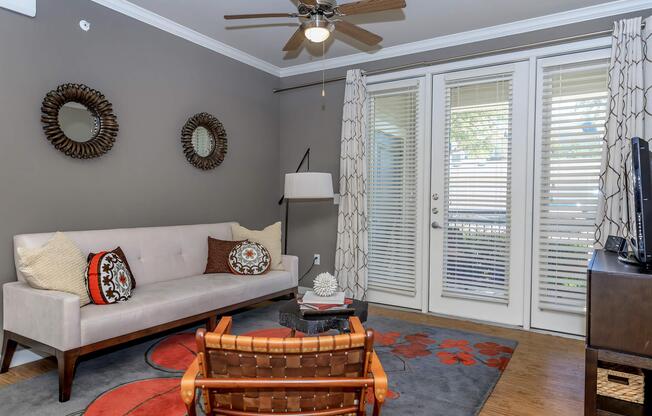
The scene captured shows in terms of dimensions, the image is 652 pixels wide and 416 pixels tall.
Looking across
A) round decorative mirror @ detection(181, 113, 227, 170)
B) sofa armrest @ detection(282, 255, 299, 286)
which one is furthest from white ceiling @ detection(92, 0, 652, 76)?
sofa armrest @ detection(282, 255, 299, 286)

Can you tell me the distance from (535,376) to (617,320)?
1.07m

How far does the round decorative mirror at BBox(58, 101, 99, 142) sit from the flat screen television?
352 cm

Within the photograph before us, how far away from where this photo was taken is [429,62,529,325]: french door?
12.1 ft

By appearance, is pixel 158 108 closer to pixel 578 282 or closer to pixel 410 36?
pixel 410 36

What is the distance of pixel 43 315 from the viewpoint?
2.37 meters

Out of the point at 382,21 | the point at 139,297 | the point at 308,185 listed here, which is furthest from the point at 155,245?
the point at 382,21

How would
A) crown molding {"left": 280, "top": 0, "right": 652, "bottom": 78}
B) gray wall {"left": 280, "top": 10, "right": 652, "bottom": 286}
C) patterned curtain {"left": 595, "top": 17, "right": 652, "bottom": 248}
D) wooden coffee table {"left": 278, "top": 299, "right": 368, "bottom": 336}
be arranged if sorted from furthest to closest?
gray wall {"left": 280, "top": 10, "right": 652, "bottom": 286}, crown molding {"left": 280, "top": 0, "right": 652, "bottom": 78}, patterned curtain {"left": 595, "top": 17, "right": 652, "bottom": 248}, wooden coffee table {"left": 278, "top": 299, "right": 368, "bottom": 336}

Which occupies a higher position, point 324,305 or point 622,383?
A: point 324,305

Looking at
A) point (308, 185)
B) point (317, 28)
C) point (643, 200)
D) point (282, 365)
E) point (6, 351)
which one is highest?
point (317, 28)

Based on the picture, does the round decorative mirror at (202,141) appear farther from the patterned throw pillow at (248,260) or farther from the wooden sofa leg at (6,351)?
the wooden sofa leg at (6,351)

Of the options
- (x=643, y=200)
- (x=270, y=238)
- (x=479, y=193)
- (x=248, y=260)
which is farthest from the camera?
(x=270, y=238)

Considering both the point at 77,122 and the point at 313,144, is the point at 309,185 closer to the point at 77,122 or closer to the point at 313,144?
the point at 313,144

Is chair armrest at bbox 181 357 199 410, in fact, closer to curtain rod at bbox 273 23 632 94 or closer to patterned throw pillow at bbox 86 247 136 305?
patterned throw pillow at bbox 86 247 136 305

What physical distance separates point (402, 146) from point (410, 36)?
41.3 inches
